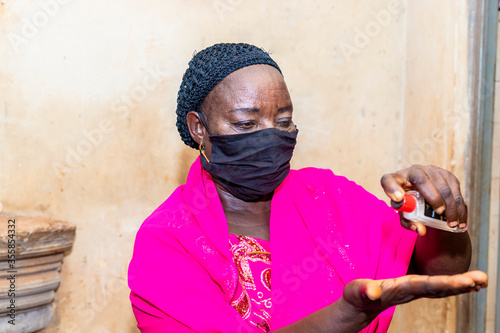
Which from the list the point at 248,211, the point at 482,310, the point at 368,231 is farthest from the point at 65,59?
the point at 482,310

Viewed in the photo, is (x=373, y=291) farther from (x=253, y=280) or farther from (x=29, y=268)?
(x=29, y=268)

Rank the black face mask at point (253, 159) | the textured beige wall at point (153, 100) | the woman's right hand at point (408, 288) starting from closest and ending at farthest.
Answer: the woman's right hand at point (408, 288) < the black face mask at point (253, 159) < the textured beige wall at point (153, 100)

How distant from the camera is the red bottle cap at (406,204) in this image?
1249 millimetres

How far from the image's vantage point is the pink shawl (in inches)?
58.4

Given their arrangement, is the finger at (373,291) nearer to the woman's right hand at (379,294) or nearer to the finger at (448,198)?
the woman's right hand at (379,294)

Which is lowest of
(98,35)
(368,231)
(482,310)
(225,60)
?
(482,310)

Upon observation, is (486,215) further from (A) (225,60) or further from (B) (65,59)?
(B) (65,59)

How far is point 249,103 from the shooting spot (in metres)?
1.64

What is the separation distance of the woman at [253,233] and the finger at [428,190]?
0.05ft

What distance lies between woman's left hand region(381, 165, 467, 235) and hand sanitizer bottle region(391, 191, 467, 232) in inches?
0.8

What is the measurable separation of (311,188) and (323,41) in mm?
1200

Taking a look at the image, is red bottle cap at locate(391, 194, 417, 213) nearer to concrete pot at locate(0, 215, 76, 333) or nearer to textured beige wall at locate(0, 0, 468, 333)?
textured beige wall at locate(0, 0, 468, 333)

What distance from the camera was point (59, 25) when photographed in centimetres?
242

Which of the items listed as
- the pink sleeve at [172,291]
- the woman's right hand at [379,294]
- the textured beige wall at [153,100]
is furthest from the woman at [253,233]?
the textured beige wall at [153,100]
